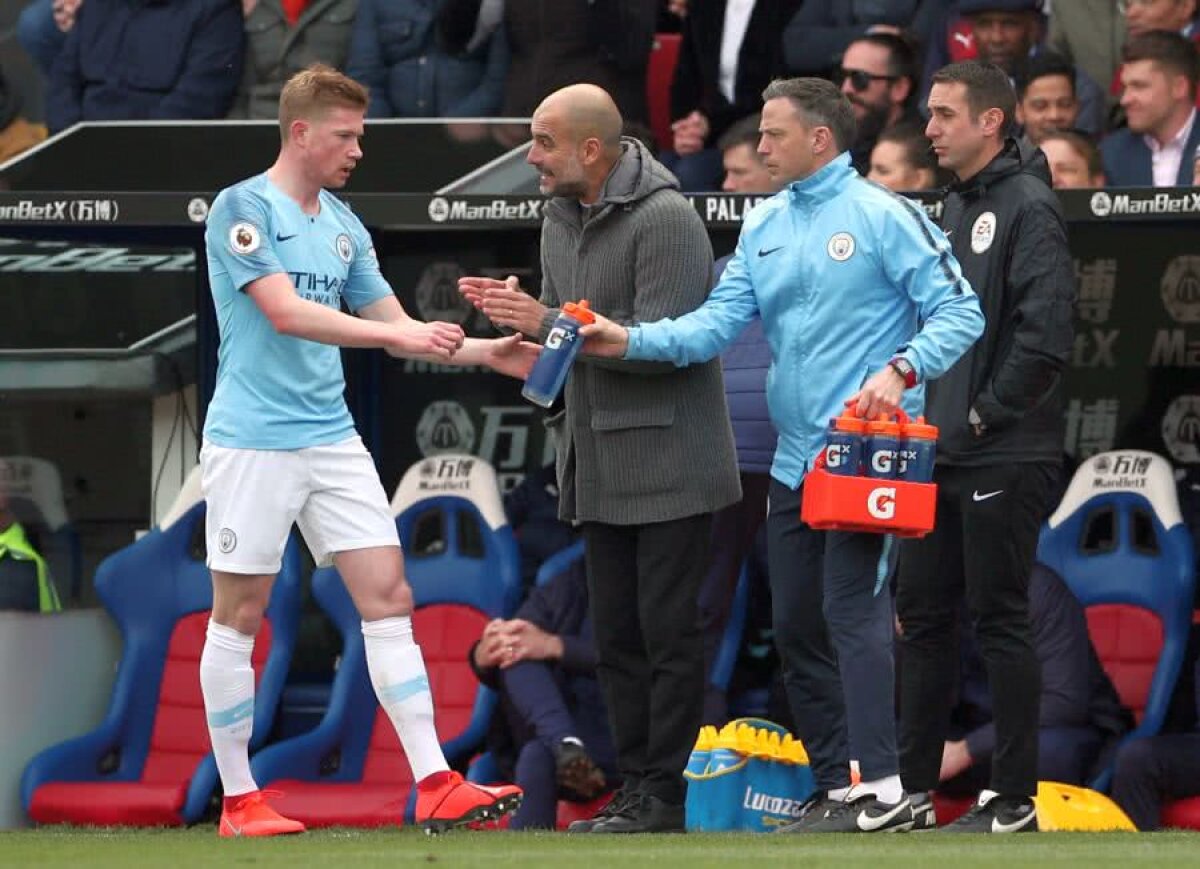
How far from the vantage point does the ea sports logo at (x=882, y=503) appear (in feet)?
21.0

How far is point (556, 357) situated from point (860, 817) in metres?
1.36

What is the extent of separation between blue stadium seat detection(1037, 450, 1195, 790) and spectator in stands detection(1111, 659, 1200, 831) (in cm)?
45

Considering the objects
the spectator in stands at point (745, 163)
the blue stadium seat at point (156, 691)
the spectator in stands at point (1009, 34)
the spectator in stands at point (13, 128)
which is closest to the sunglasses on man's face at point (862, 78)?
the spectator in stands at point (1009, 34)

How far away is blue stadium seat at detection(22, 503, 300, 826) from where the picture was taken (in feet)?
29.6

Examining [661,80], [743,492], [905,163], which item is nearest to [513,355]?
[743,492]

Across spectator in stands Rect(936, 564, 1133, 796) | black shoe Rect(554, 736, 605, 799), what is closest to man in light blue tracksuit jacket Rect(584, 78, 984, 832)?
spectator in stands Rect(936, 564, 1133, 796)

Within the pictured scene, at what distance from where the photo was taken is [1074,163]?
352 inches

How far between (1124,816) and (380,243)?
366 cm

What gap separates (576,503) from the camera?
6898mm

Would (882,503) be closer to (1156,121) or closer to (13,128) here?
(1156,121)

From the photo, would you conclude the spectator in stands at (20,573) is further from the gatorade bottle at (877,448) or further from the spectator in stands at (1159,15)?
the spectator in stands at (1159,15)

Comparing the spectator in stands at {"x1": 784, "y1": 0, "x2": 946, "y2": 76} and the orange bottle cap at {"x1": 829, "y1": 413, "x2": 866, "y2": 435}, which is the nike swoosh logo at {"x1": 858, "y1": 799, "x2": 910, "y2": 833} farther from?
the spectator in stands at {"x1": 784, "y1": 0, "x2": 946, "y2": 76}

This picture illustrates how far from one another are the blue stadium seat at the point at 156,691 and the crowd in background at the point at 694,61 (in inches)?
85.4

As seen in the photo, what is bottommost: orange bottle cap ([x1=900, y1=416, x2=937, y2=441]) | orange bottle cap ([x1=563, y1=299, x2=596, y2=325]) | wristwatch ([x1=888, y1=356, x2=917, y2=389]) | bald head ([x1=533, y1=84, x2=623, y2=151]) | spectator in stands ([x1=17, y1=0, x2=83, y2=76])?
orange bottle cap ([x1=900, y1=416, x2=937, y2=441])
